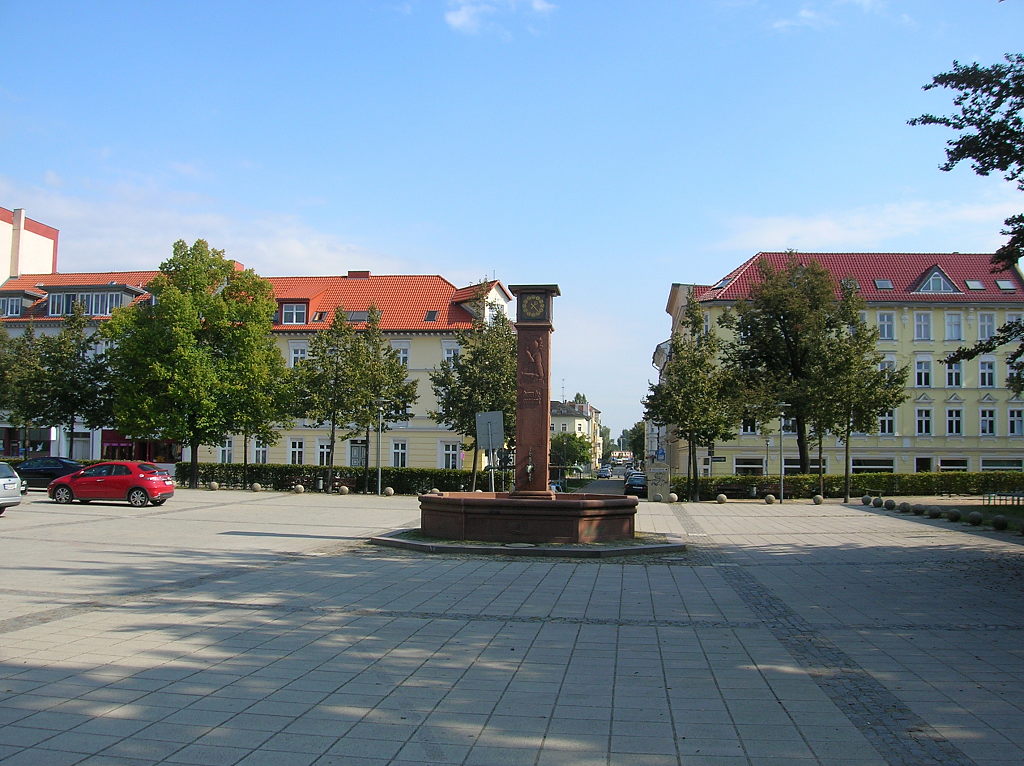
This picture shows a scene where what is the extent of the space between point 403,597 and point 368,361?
30.0 metres

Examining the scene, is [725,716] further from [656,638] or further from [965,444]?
[965,444]

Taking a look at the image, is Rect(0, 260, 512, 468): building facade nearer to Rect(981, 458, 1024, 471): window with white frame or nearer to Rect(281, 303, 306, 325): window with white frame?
Rect(281, 303, 306, 325): window with white frame

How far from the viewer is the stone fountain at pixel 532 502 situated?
15742 millimetres

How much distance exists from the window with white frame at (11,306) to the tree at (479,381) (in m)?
35.0

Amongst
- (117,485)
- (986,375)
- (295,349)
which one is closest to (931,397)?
(986,375)

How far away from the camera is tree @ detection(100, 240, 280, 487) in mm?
38062

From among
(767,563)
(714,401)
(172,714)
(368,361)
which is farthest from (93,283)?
(172,714)

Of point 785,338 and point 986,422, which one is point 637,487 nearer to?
point 785,338

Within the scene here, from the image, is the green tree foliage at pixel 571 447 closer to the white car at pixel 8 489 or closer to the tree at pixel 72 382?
the tree at pixel 72 382

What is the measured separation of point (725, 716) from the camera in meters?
5.74

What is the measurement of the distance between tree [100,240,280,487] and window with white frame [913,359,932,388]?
40039mm

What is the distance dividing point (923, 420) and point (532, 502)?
45.1 meters

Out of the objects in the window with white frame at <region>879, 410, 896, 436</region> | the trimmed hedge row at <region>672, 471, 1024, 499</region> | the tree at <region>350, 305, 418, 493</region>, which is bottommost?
the trimmed hedge row at <region>672, 471, 1024, 499</region>

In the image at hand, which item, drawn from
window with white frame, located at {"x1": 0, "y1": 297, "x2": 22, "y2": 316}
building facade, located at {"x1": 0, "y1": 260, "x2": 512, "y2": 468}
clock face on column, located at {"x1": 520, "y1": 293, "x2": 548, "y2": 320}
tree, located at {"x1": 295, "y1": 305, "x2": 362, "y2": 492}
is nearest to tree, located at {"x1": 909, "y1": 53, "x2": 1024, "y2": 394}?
clock face on column, located at {"x1": 520, "y1": 293, "x2": 548, "y2": 320}
